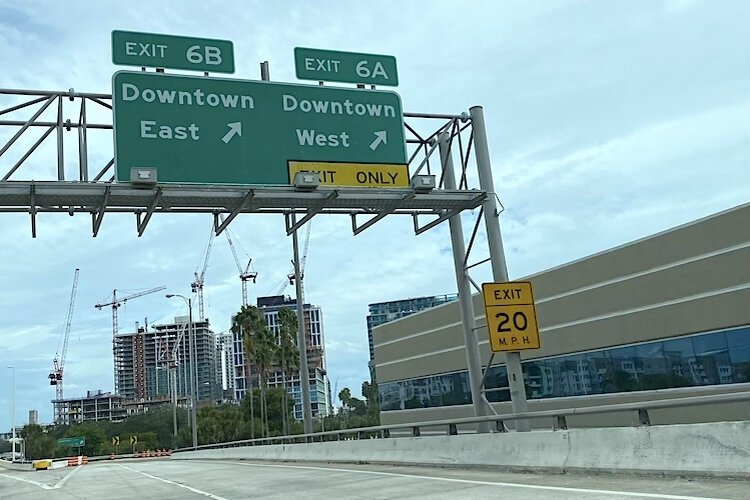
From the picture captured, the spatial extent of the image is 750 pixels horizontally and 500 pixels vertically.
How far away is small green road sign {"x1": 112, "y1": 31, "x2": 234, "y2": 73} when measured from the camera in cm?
1530

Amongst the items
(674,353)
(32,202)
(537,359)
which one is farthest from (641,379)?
(32,202)

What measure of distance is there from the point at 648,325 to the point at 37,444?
117 meters

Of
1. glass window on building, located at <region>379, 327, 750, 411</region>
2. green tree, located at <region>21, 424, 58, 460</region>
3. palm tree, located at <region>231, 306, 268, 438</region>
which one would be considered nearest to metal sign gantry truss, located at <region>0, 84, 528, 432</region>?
glass window on building, located at <region>379, 327, 750, 411</region>

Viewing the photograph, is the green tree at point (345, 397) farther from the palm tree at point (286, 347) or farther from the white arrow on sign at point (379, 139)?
Answer: the white arrow on sign at point (379, 139)

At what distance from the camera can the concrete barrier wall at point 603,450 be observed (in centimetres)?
984

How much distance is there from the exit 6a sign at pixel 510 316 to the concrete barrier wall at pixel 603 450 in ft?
6.82

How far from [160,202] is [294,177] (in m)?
2.89

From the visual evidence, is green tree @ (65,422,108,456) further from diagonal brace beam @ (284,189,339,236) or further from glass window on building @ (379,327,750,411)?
diagonal brace beam @ (284,189,339,236)

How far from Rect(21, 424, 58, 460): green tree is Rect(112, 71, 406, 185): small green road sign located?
380ft

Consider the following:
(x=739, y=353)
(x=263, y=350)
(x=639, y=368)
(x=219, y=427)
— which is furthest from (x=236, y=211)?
(x=219, y=427)

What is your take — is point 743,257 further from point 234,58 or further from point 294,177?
point 234,58

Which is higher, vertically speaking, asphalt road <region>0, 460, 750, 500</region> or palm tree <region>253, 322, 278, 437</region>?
palm tree <region>253, 322, 278, 437</region>

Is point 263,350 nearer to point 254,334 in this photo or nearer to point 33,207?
point 254,334

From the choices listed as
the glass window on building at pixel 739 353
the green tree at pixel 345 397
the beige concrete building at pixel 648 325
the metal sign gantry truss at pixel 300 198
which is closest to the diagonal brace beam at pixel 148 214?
the metal sign gantry truss at pixel 300 198
